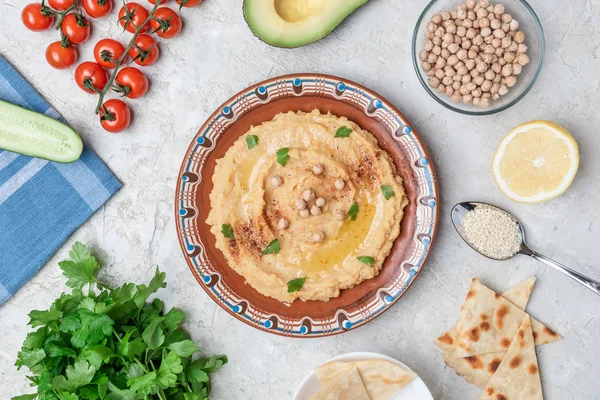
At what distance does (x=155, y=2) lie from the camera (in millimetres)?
3475

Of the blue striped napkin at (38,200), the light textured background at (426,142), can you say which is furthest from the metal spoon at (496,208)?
the blue striped napkin at (38,200)

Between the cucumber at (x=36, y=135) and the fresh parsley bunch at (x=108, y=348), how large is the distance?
58 cm

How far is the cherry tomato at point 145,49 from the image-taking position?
11.3ft

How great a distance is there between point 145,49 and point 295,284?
1.72 metres

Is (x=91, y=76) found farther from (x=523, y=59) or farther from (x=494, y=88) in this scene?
(x=523, y=59)

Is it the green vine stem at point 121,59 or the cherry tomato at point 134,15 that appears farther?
the cherry tomato at point 134,15

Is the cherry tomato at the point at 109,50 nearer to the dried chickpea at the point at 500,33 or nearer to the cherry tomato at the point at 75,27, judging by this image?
the cherry tomato at the point at 75,27

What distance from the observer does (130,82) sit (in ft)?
11.3

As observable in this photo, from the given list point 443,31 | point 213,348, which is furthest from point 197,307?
point 443,31

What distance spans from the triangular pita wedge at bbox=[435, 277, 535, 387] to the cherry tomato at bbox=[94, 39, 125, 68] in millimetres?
2673

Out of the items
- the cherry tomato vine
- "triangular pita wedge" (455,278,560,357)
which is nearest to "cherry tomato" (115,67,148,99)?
the cherry tomato vine

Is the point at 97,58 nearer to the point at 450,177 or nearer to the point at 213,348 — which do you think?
the point at 213,348

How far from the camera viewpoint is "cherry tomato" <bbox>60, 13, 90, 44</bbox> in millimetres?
3467

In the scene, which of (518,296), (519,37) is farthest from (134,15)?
(518,296)
